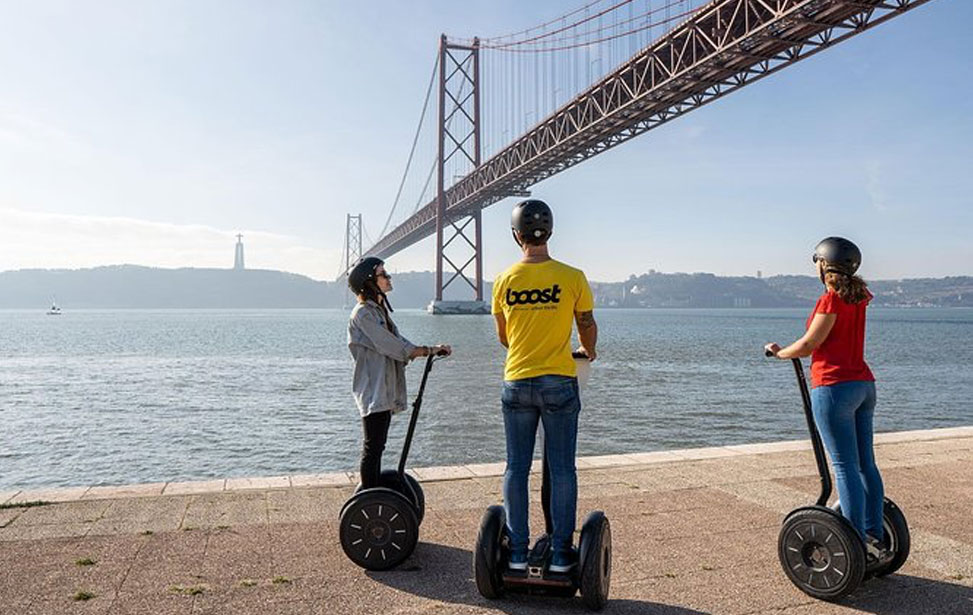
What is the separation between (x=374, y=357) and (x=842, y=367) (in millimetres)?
2224

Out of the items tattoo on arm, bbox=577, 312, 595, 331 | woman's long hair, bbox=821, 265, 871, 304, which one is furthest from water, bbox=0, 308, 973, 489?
woman's long hair, bbox=821, 265, 871, 304

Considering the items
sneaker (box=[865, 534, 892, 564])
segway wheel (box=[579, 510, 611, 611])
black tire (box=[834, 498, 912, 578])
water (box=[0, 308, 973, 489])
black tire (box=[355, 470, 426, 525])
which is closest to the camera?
segway wheel (box=[579, 510, 611, 611])

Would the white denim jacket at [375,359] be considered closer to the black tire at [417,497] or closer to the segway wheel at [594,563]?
the black tire at [417,497]

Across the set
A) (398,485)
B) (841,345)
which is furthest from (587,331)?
(398,485)

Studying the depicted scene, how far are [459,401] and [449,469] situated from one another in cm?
1278

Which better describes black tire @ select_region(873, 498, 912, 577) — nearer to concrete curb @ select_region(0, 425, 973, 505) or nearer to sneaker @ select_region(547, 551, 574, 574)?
sneaker @ select_region(547, 551, 574, 574)

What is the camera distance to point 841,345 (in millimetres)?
3498

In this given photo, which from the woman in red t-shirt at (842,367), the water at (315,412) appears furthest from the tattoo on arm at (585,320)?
the water at (315,412)

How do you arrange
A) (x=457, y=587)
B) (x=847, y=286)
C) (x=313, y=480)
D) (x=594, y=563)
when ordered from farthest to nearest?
(x=313, y=480), (x=457, y=587), (x=847, y=286), (x=594, y=563)

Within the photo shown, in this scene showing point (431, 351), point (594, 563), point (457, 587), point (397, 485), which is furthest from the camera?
point (397, 485)

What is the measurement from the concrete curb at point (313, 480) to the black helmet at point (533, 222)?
2916 mm

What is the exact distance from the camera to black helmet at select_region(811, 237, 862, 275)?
349cm

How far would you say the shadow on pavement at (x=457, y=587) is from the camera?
3.41 meters

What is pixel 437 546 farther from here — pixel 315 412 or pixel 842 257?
pixel 315 412
